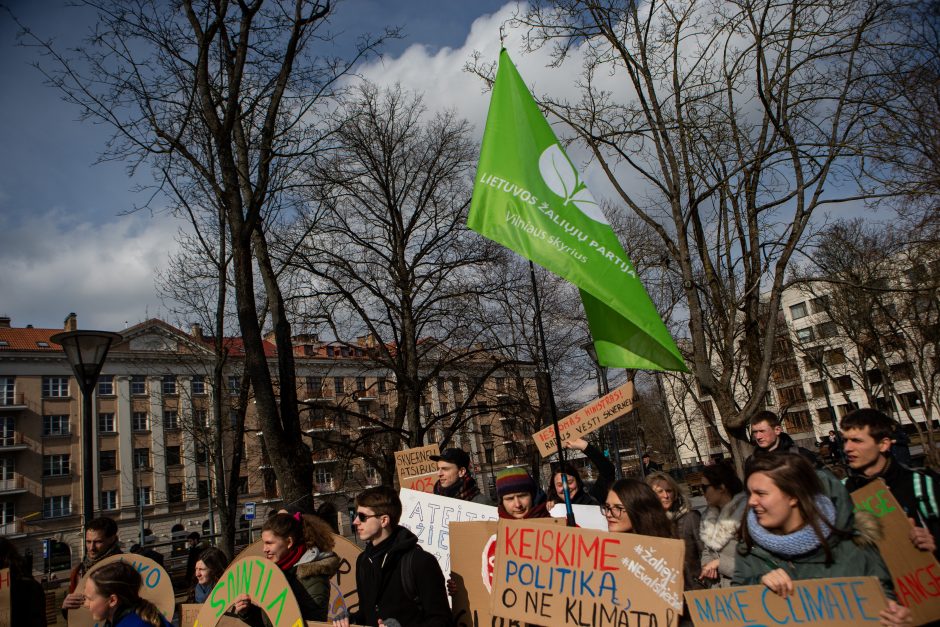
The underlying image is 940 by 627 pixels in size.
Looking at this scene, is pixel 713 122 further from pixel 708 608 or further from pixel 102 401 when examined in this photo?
pixel 102 401

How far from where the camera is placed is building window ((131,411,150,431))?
50094 mm

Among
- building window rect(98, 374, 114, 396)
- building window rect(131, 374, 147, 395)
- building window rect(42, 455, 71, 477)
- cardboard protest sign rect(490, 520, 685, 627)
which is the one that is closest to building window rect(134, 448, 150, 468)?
building window rect(131, 374, 147, 395)

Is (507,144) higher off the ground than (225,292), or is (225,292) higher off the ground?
(225,292)

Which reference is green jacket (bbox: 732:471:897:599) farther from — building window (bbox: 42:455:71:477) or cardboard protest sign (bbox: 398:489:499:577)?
building window (bbox: 42:455:71:477)

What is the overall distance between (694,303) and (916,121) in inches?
131

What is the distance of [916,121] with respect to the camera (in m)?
8.16

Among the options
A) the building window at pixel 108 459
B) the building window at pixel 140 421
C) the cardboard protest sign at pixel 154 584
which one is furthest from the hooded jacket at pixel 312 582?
the building window at pixel 140 421

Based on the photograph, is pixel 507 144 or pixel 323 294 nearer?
pixel 507 144

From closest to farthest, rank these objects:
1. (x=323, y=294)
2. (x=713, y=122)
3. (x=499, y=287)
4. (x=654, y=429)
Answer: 1. (x=713, y=122)
2. (x=323, y=294)
3. (x=499, y=287)
4. (x=654, y=429)

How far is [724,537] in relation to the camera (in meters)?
3.85

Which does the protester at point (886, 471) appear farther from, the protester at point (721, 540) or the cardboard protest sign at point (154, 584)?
the cardboard protest sign at point (154, 584)

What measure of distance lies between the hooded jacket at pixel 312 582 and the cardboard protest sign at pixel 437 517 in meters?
1.10

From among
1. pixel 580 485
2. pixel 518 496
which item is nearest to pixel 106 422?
pixel 580 485

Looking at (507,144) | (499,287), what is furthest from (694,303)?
(499,287)
